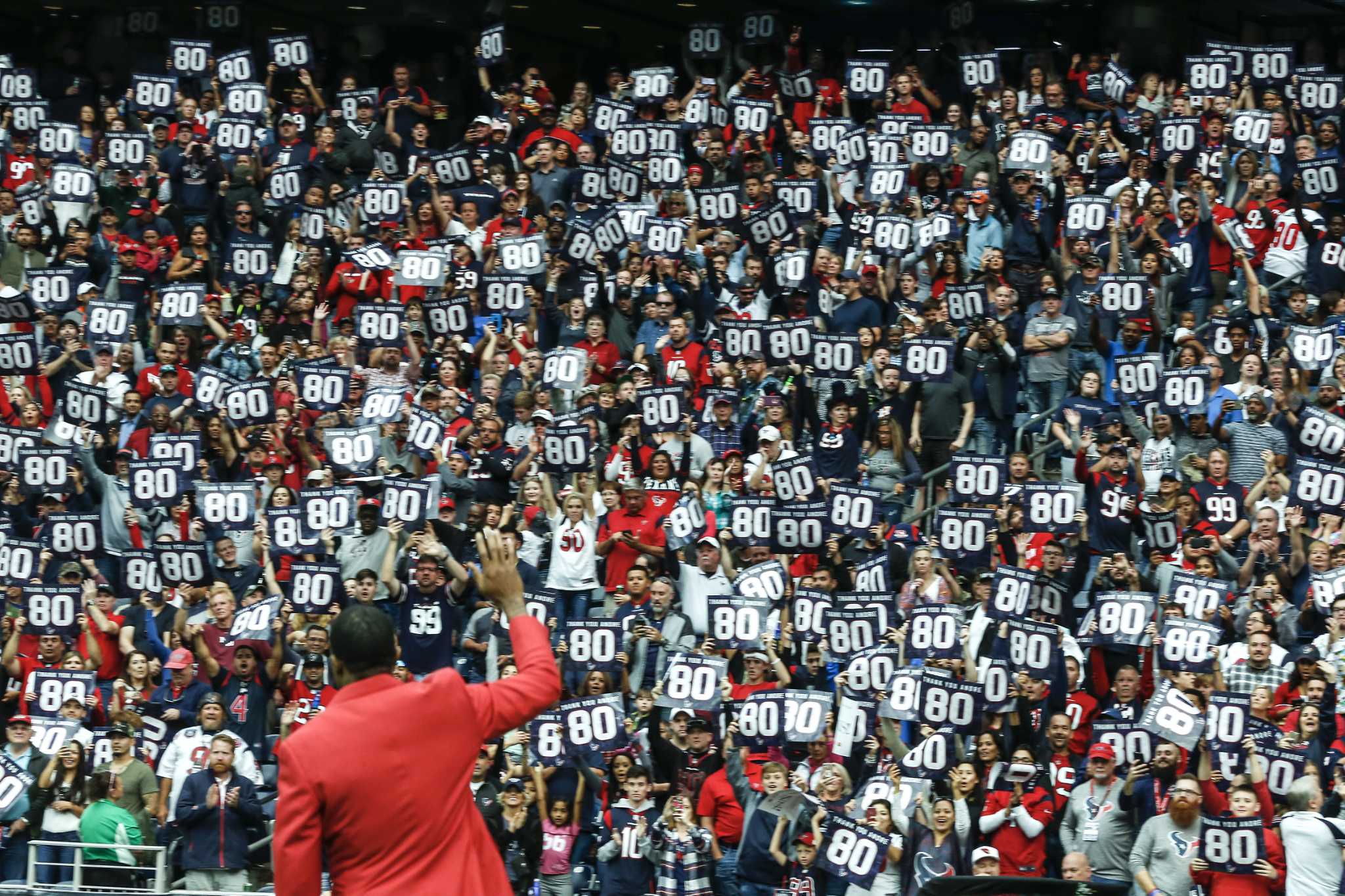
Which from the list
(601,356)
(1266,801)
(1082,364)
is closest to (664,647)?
(601,356)

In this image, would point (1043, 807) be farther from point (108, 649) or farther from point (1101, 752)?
point (108, 649)

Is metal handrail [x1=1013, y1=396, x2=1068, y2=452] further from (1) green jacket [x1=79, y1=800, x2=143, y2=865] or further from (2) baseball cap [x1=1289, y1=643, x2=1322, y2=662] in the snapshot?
(1) green jacket [x1=79, y1=800, x2=143, y2=865]

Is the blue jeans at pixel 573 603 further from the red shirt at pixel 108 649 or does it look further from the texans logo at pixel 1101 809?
the texans logo at pixel 1101 809

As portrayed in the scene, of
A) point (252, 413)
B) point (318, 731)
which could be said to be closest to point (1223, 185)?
point (252, 413)

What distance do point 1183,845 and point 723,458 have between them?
5573 millimetres

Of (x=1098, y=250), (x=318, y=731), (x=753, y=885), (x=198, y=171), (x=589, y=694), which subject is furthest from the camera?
(x=198, y=171)

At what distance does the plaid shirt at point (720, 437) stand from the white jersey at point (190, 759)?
181 inches

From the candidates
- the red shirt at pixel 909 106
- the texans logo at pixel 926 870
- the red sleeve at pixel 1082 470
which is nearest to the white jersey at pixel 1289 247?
the red sleeve at pixel 1082 470

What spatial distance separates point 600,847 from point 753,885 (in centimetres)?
98

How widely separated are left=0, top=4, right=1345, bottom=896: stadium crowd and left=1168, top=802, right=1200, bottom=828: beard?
54mm

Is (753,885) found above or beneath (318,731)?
beneath

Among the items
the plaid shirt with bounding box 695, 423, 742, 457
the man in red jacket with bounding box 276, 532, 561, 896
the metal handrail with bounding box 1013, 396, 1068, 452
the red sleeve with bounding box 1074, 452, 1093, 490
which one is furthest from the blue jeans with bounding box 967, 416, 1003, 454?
the man in red jacket with bounding box 276, 532, 561, 896

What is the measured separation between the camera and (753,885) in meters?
13.9

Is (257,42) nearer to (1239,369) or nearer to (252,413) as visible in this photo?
(252,413)
